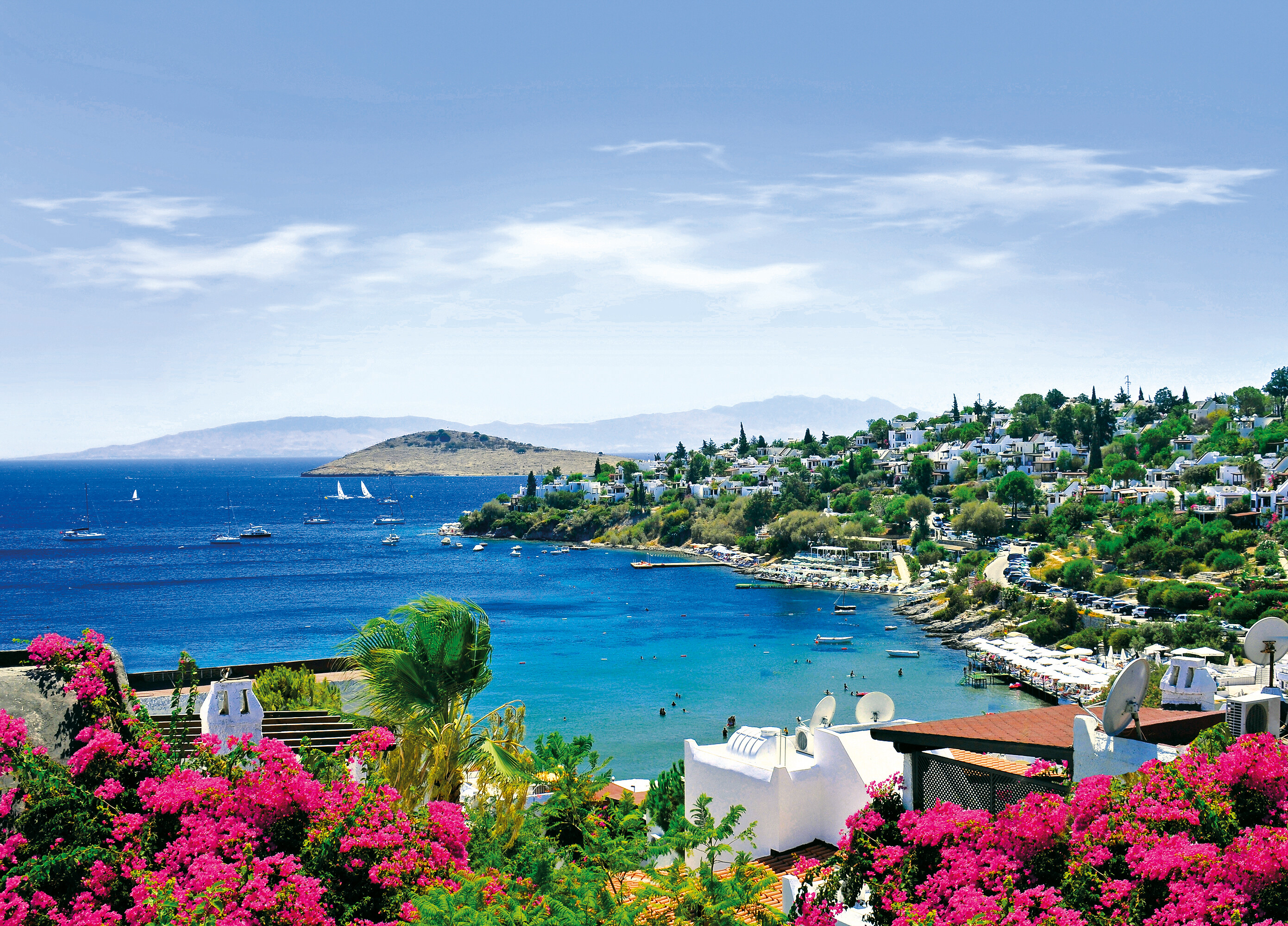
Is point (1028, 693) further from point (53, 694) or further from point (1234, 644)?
point (53, 694)

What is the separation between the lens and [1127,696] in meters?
6.86

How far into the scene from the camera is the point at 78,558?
314ft

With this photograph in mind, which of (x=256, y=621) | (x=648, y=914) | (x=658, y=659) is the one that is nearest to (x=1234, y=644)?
(x=658, y=659)

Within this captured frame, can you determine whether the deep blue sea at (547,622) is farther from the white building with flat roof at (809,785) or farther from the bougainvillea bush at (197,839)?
the bougainvillea bush at (197,839)

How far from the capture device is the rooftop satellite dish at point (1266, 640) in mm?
9391

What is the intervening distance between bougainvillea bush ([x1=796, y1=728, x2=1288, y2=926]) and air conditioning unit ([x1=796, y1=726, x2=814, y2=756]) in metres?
5.15

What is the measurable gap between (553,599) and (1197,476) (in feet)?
168

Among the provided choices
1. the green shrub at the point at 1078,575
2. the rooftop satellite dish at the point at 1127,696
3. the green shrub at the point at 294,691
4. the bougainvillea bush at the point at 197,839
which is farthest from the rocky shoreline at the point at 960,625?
the bougainvillea bush at the point at 197,839

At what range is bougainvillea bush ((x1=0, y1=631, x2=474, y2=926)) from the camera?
211 inches

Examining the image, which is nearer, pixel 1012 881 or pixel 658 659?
pixel 1012 881

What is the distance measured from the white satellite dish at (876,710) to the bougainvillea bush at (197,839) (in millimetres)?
7268

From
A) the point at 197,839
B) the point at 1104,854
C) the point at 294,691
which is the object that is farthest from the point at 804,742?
the point at 294,691

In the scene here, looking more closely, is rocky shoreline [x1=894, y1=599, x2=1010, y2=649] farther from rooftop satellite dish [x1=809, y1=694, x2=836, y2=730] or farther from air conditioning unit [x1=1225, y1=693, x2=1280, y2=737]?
air conditioning unit [x1=1225, y1=693, x2=1280, y2=737]

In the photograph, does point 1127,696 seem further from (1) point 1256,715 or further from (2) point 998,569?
(2) point 998,569
